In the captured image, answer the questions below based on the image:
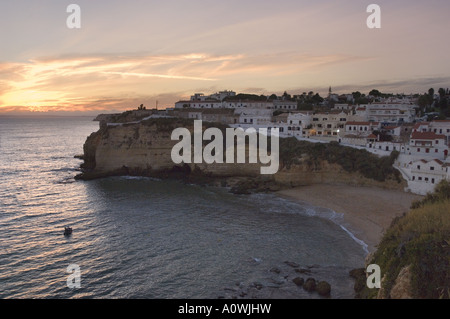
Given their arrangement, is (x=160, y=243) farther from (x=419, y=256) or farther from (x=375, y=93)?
(x=375, y=93)

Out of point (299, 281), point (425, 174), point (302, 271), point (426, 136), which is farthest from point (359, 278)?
point (426, 136)

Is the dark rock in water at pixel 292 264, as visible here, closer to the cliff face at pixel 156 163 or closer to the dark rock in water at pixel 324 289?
the dark rock in water at pixel 324 289

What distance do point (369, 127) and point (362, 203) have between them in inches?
870

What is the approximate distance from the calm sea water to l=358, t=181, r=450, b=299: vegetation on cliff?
454cm

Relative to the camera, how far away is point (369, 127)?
51.5m

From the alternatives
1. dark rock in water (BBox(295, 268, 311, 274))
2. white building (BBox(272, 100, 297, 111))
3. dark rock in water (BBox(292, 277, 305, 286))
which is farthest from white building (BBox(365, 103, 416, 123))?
dark rock in water (BBox(292, 277, 305, 286))

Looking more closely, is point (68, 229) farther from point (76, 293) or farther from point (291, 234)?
point (291, 234)

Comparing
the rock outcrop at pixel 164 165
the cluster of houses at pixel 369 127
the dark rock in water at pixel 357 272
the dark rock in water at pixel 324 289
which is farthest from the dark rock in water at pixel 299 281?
the cluster of houses at pixel 369 127

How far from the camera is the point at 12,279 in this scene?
19812 millimetres

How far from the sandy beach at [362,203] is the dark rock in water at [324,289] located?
7.00m

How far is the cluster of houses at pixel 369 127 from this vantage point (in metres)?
36.1
